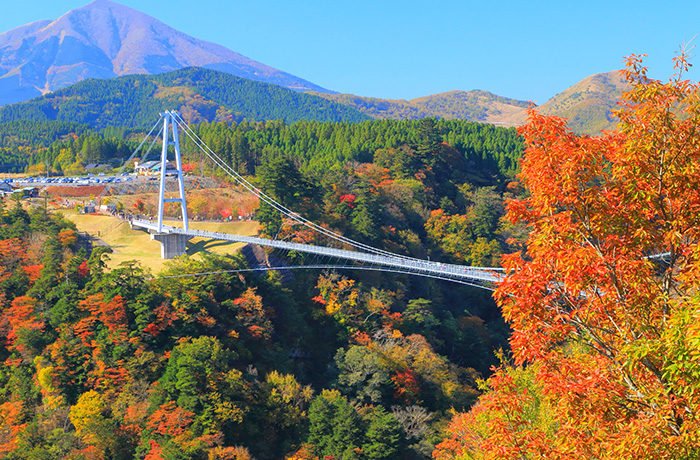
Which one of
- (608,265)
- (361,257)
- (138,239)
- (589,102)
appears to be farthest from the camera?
(589,102)

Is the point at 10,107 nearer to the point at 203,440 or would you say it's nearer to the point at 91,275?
the point at 91,275

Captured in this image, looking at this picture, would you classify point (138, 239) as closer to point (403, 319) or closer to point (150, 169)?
point (403, 319)

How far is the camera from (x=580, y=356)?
607cm

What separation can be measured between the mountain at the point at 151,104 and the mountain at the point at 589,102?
66.6 meters

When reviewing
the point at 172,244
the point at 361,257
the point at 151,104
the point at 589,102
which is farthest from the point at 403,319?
the point at 151,104

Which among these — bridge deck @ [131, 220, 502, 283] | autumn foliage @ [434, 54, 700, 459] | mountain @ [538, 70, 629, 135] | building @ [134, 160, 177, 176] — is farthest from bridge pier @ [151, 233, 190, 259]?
mountain @ [538, 70, 629, 135]

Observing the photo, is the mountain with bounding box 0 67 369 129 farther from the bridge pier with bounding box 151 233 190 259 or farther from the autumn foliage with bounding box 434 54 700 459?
the autumn foliage with bounding box 434 54 700 459

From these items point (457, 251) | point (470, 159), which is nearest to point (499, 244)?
point (457, 251)

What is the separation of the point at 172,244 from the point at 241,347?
10077 millimetres

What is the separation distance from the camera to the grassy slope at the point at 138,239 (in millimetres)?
34969

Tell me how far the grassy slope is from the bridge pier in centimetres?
52

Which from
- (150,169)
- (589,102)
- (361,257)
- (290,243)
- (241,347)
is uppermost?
(589,102)

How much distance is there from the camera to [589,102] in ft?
525

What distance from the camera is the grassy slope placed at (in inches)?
1377
